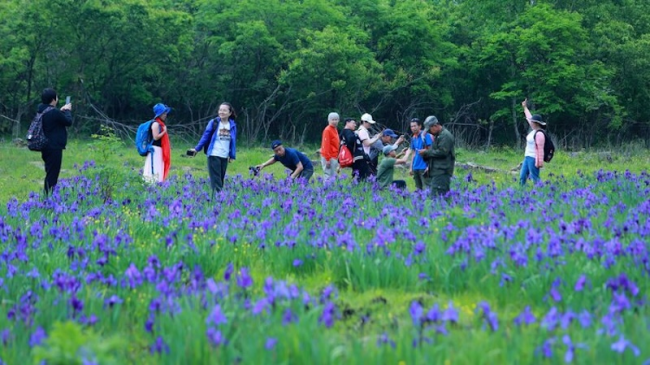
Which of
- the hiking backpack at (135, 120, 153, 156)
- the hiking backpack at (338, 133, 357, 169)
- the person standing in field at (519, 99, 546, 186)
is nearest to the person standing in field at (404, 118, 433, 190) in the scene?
the hiking backpack at (338, 133, 357, 169)

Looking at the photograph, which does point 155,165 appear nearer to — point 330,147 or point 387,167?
point 330,147

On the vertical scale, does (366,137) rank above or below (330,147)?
above

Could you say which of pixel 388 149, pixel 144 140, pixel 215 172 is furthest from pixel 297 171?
pixel 144 140

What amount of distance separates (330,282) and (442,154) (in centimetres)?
514

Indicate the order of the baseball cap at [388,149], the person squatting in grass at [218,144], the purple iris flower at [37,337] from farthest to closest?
the baseball cap at [388,149], the person squatting in grass at [218,144], the purple iris flower at [37,337]

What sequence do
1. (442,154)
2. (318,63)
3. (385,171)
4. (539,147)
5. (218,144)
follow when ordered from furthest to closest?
(318,63) < (385,171) < (539,147) < (218,144) < (442,154)

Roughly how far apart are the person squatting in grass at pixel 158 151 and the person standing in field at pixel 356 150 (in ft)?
9.52

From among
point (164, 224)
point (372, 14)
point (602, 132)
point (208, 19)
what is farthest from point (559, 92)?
point (164, 224)

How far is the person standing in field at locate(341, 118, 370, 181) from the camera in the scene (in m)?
12.4

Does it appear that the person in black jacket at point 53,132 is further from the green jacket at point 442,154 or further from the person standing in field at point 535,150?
the person standing in field at point 535,150

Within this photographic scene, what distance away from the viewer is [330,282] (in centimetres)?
504

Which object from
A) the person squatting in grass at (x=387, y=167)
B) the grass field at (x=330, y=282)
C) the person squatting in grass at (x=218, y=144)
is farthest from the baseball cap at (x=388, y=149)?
the grass field at (x=330, y=282)

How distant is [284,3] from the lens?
→ 98.5ft

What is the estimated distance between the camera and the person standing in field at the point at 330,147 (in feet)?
41.1
